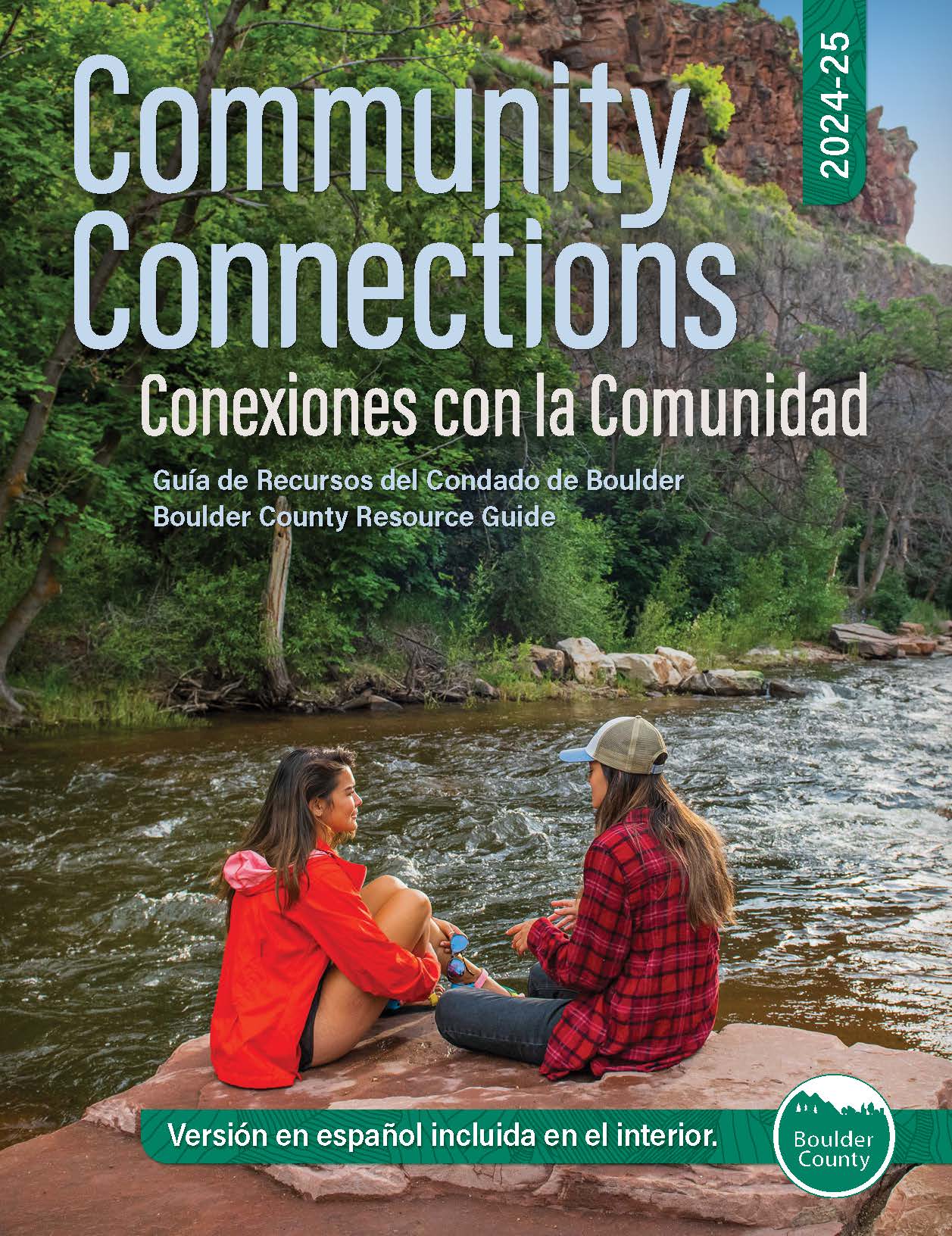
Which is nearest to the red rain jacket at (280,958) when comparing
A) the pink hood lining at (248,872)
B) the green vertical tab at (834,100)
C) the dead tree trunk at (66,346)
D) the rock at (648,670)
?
the pink hood lining at (248,872)

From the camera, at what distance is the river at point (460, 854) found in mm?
5328

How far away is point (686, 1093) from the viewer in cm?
320

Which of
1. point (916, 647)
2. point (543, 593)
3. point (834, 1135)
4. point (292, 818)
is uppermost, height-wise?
point (543, 593)

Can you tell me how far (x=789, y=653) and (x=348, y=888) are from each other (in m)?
19.5

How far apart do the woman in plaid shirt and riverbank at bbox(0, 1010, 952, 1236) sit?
0.34ft

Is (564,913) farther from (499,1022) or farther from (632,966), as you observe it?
(632,966)

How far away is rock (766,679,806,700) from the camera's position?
1683cm

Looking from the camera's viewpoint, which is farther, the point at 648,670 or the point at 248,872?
the point at 648,670

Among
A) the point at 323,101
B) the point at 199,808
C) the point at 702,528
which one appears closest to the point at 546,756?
the point at 199,808

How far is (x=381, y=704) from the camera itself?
15.3 m

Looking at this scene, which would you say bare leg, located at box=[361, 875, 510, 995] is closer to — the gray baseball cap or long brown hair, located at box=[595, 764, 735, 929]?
long brown hair, located at box=[595, 764, 735, 929]

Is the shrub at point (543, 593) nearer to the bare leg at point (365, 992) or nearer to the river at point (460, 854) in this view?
the river at point (460, 854)

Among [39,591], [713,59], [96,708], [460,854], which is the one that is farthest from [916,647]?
[713,59]

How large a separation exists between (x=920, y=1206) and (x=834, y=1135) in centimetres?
32
